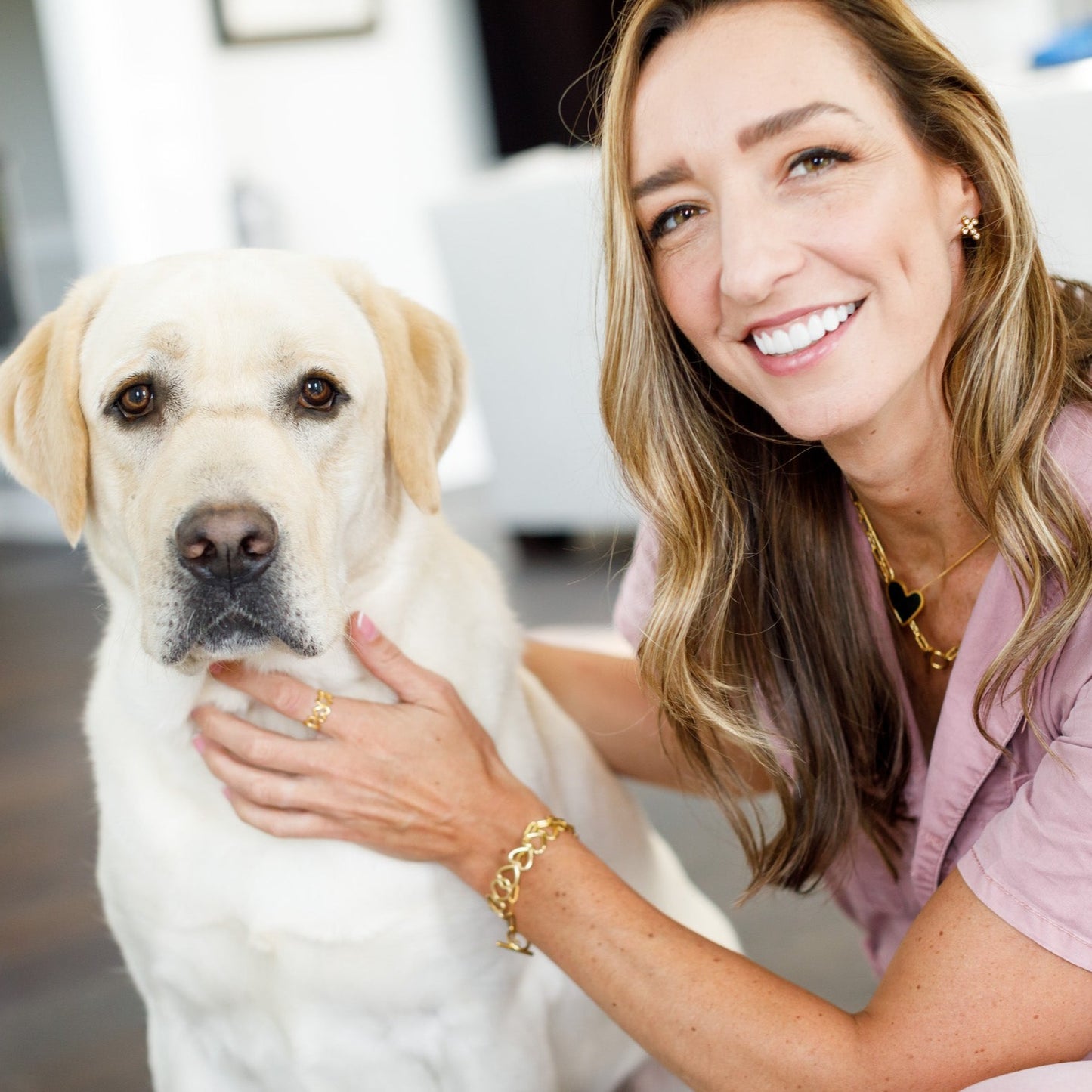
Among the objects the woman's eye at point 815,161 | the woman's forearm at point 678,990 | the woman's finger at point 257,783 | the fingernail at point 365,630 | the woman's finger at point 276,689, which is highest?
the woman's eye at point 815,161

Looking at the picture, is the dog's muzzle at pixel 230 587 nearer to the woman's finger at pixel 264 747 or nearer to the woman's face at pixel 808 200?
the woman's finger at pixel 264 747

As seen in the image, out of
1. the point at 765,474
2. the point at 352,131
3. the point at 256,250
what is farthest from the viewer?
the point at 352,131

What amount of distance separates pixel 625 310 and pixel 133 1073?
1.61 m

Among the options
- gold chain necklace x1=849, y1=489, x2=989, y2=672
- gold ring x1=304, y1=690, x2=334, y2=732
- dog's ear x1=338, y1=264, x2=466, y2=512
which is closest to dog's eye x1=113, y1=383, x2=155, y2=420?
dog's ear x1=338, y1=264, x2=466, y2=512

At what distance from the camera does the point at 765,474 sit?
1777mm

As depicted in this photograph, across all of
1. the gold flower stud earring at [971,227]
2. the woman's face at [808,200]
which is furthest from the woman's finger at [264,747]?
the gold flower stud earring at [971,227]

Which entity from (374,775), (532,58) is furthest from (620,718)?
(532,58)

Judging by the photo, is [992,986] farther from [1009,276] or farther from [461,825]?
[1009,276]

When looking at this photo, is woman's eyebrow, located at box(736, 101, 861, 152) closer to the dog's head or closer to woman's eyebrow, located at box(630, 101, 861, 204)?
woman's eyebrow, located at box(630, 101, 861, 204)

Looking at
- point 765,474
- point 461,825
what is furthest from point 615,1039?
point 765,474

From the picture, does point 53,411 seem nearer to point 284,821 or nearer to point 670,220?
point 284,821

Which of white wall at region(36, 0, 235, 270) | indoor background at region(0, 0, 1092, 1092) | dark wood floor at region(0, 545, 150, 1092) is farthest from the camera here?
white wall at region(36, 0, 235, 270)

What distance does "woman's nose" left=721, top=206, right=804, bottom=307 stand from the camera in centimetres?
143

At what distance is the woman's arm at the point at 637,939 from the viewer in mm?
1322
